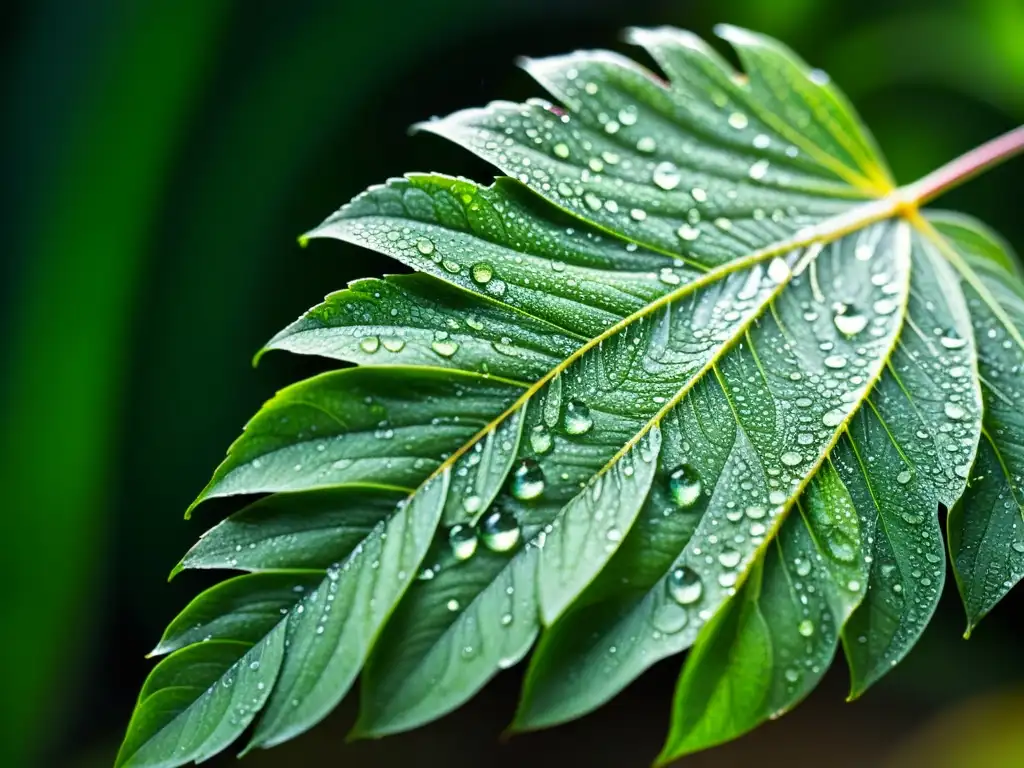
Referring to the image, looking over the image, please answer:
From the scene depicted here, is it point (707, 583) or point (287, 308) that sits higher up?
point (287, 308)

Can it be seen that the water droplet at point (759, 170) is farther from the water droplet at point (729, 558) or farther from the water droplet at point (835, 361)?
the water droplet at point (729, 558)

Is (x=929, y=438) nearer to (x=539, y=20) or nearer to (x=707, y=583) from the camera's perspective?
(x=707, y=583)

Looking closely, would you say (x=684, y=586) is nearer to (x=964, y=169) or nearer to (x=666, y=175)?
(x=666, y=175)

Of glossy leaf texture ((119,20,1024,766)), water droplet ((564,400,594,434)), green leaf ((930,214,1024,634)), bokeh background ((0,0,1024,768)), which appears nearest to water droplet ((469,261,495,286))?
glossy leaf texture ((119,20,1024,766))

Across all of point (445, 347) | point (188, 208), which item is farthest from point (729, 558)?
point (188, 208)

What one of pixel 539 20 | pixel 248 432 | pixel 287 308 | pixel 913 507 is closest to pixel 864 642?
pixel 913 507

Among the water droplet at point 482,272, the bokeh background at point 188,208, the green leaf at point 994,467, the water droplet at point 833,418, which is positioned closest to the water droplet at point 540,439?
the water droplet at point 482,272
